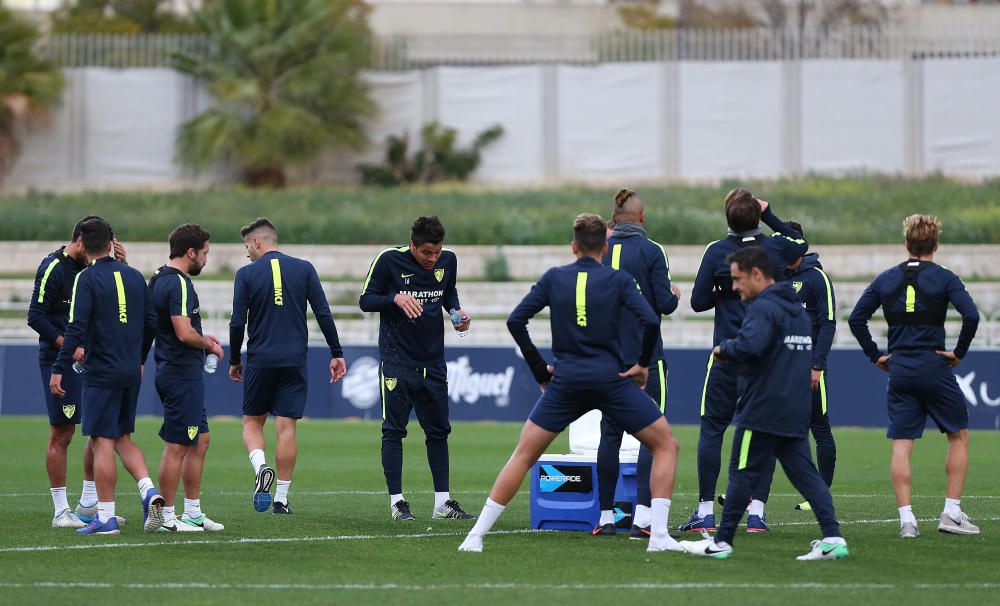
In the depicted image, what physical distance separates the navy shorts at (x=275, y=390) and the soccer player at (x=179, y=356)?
90 cm

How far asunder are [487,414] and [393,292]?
1116 centimetres

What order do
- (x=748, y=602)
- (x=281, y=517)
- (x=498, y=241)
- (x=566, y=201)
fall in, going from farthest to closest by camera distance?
(x=566, y=201) < (x=498, y=241) < (x=281, y=517) < (x=748, y=602)

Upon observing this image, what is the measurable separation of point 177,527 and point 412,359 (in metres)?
2.15

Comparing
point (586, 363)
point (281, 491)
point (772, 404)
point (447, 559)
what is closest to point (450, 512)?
point (281, 491)

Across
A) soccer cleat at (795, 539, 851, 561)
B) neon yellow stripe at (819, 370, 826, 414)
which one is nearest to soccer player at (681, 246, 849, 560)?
soccer cleat at (795, 539, 851, 561)

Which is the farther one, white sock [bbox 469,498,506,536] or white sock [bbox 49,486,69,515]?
white sock [bbox 49,486,69,515]

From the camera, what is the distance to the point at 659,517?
8.63 meters

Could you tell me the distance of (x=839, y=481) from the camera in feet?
44.7

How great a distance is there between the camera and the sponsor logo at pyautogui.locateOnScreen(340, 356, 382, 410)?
72.1ft

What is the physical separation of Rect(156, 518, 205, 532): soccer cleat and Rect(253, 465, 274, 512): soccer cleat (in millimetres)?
541

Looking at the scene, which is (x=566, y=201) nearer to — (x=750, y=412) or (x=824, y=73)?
(x=824, y=73)

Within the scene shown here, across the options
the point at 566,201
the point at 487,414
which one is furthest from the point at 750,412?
the point at 566,201

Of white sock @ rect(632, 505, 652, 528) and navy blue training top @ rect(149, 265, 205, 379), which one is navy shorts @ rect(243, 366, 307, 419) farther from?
white sock @ rect(632, 505, 652, 528)

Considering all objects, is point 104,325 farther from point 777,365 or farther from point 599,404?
point 777,365
